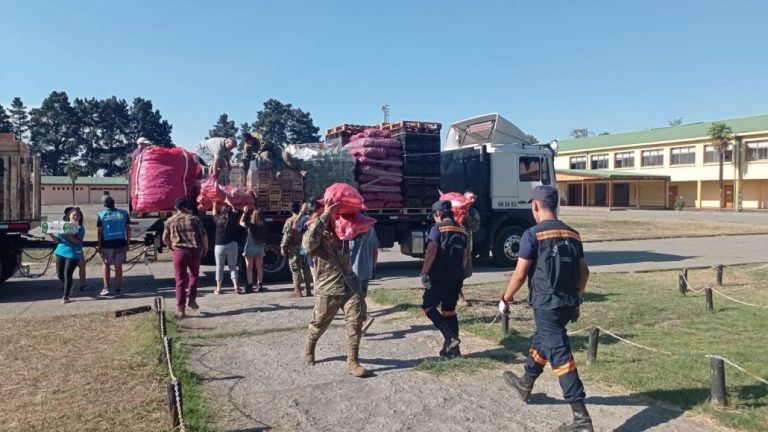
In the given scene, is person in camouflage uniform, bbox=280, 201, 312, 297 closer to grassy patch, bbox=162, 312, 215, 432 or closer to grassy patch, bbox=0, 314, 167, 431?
grassy patch, bbox=0, 314, 167, 431

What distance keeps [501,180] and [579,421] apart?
10.2m

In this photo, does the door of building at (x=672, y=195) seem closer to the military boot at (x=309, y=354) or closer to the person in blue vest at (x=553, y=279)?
the military boot at (x=309, y=354)

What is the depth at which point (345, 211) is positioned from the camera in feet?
17.6

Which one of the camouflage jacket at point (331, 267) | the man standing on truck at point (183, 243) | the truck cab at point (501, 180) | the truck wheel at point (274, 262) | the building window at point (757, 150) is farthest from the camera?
the building window at point (757, 150)

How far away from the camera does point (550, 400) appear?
4848 millimetres

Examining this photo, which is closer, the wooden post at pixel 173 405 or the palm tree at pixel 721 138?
the wooden post at pixel 173 405

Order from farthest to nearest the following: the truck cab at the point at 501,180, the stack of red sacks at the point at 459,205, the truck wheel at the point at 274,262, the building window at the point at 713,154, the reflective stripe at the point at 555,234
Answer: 1. the building window at the point at 713,154
2. the truck cab at the point at 501,180
3. the truck wheel at the point at 274,262
4. the stack of red sacks at the point at 459,205
5. the reflective stripe at the point at 555,234

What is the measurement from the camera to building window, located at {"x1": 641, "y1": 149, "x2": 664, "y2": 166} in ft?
189

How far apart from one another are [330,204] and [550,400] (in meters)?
2.59

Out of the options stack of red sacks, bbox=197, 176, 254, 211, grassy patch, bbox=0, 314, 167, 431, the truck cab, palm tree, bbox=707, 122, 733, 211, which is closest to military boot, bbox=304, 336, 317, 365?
grassy patch, bbox=0, 314, 167, 431

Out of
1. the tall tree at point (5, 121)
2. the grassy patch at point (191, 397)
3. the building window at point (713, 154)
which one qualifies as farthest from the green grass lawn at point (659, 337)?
the tall tree at point (5, 121)

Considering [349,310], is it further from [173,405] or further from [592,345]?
[592,345]

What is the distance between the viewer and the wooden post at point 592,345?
574 cm

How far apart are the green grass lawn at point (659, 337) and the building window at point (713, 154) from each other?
155 ft
